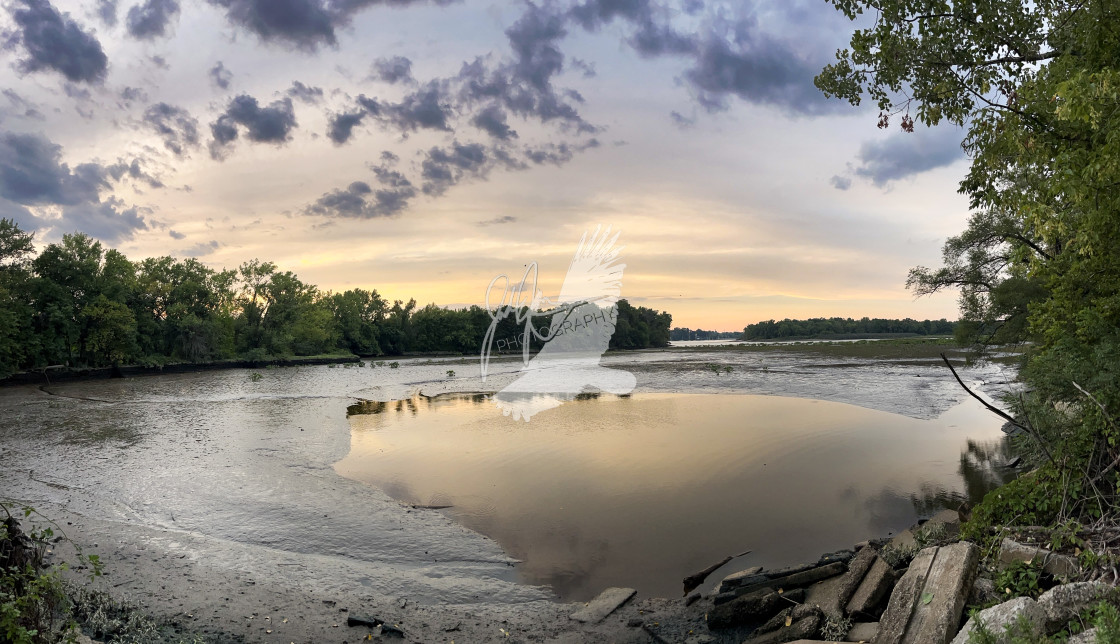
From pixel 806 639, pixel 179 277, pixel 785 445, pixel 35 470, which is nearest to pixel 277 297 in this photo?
pixel 179 277

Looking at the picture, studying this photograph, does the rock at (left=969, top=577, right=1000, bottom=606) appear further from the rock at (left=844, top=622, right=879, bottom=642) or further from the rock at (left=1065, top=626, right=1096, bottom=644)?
the rock at (left=1065, top=626, right=1096, bottom=644)

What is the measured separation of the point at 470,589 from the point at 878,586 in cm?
482

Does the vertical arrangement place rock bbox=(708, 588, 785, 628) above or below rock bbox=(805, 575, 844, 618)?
below

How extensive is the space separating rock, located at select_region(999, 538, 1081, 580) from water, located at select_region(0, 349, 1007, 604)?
319cm

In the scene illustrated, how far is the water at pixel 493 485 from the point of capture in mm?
8039

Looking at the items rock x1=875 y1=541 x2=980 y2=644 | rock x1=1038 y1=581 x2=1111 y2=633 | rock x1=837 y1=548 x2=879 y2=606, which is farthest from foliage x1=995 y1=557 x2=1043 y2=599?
rock x1=837 y1=548 x2=879 y2=606

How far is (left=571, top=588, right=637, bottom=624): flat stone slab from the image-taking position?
20.3 feet

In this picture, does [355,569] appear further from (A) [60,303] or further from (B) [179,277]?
(B) [179,277]

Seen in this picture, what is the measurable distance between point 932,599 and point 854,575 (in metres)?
1.20

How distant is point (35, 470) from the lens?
12617mm

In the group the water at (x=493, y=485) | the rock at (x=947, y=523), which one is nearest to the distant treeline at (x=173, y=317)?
the water at (x=493, y=485)

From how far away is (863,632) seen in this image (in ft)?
16.2

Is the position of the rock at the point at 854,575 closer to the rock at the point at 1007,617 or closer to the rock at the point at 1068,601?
the rock at the point at 1007,617

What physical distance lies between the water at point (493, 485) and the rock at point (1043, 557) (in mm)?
3190
